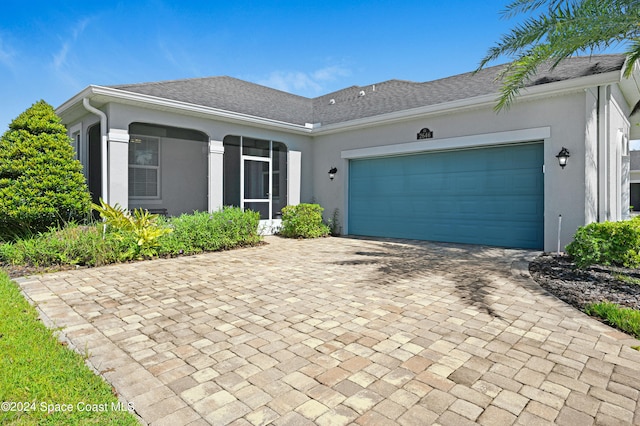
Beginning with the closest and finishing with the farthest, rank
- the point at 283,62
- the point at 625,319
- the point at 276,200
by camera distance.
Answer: the point at 625,319
the point at 276,200
the point at 283,62

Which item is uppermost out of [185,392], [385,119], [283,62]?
[283,62]

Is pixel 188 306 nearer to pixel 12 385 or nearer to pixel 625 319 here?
pixel 12 385

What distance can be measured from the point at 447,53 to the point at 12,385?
38.2ft

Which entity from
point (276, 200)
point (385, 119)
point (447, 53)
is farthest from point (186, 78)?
point (447, 53)

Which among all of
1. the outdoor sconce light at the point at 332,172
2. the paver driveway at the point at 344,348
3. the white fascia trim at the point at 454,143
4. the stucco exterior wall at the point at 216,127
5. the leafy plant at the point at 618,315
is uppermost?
the stucco exterior wall at the point at 216,127

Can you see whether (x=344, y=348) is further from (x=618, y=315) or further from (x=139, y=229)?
(x=139, y=229)

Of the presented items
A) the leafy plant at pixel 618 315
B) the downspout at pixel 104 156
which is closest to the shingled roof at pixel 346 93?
the downspout at pixel 104 156

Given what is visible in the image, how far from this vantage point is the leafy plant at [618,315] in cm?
352

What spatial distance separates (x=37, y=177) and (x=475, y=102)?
31.5ft

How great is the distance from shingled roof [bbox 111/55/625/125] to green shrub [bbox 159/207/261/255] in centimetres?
323

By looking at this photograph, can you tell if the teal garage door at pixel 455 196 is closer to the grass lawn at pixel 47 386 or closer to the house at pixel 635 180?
the grass lawn at pixel 47 386

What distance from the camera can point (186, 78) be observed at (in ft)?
36.1

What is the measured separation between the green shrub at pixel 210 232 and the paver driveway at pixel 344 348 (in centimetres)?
182

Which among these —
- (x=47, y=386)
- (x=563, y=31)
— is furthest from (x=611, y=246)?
(x=47, y=386)
